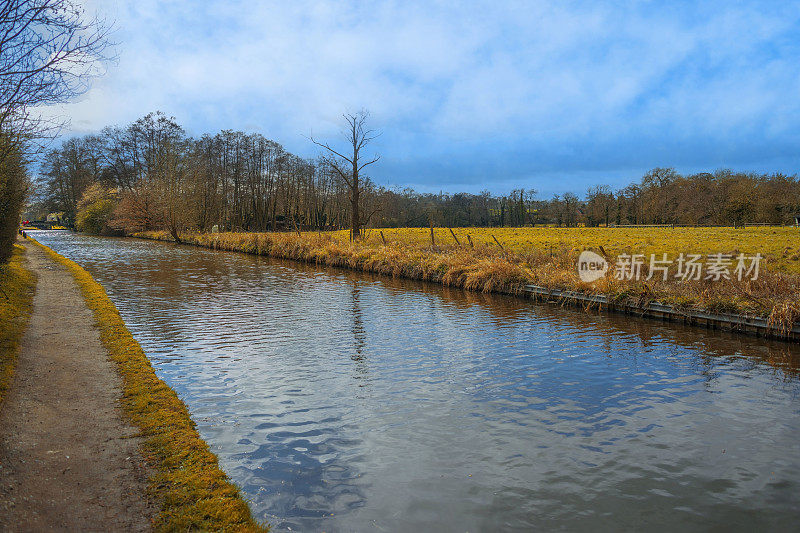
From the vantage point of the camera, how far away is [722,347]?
9.80 metres

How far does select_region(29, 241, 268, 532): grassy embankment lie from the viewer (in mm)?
Result: 3568

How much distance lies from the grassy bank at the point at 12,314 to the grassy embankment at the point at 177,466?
132cm

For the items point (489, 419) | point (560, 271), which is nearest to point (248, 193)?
point (560, 271)

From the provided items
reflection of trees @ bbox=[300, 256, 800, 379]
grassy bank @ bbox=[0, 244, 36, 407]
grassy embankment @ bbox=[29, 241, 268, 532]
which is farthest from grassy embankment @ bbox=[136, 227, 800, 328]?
grassy bank @ bbox=[0, 244, 36, 407]

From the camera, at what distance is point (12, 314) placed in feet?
31.8

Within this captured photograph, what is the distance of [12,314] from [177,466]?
26.0 feet

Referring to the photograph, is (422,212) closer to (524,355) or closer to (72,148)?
(72,148)

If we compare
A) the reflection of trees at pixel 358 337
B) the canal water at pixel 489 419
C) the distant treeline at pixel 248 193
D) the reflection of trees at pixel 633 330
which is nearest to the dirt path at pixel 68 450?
the canal water at pixel 489 419

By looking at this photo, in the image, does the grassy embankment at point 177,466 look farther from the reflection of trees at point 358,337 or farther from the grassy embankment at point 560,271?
the grassy embankment at point 560,271

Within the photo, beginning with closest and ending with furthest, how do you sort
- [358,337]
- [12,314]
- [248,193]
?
[12,314] < [358,337] < [248,193]

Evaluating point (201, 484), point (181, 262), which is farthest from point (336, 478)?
point (181, 262)

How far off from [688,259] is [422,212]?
216 feet

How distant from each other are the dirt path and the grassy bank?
0.45ft

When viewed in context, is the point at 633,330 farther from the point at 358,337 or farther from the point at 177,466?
the point at 177,466
